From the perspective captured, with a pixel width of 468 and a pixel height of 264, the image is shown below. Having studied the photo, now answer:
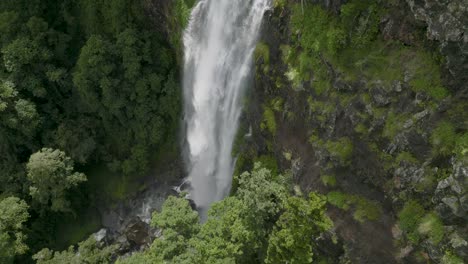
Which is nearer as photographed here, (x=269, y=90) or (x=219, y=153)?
(x=269, y=90)

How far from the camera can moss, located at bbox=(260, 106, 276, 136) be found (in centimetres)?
1803

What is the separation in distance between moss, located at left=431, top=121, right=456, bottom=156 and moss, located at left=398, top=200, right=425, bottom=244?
1753 millimetres

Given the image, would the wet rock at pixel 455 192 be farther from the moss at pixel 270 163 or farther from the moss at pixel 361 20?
the moss at pixel 270 163

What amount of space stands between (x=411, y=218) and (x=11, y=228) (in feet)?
67.5

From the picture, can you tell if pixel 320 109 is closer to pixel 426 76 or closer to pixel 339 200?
pixel 339 200

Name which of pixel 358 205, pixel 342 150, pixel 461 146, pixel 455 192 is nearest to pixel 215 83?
pixel 342 150

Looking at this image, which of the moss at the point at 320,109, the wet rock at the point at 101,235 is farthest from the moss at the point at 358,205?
the wet rock at the point at 101,235

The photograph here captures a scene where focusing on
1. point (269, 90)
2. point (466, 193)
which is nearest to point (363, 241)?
→ point (466, 193)

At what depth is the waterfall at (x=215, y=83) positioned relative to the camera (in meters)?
18.8

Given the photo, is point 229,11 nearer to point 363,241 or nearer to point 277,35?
point 277,35

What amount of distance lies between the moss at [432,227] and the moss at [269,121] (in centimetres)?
735

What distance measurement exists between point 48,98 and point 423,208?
22.6m

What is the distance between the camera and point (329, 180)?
14.8m

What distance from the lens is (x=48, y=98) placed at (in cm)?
2623
